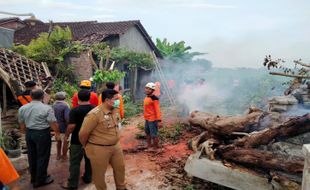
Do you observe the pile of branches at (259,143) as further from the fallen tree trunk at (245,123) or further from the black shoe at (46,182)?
the black shoe at (46,182)

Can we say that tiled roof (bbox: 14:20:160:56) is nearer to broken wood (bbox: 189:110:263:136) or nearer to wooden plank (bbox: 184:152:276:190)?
broken wood (bbox: 189:110:263:136)

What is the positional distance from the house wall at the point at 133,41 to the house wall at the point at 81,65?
4872 mm

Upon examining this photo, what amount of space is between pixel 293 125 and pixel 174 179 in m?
2.41

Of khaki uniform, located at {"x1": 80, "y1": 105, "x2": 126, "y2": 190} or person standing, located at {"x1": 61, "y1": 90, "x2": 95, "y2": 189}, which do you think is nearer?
khaki uniform, located at {"x1": 80, "y1": 105, "x2": 126, "y2": 190}

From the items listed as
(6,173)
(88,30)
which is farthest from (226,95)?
(88,30)

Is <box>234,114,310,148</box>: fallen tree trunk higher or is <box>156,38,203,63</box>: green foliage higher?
<box>156,38,203,63</box>: green foliage

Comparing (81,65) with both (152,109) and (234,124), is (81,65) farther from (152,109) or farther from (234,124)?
(234,124)

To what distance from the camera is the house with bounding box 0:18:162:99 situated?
1326 centimetres

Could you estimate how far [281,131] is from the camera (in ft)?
16.5

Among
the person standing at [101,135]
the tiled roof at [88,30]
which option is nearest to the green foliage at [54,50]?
the tiled roof at [88,30]

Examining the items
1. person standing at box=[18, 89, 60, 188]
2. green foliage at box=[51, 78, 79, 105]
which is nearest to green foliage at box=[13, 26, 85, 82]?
green foliage at box=[51, 78, 79, 105]

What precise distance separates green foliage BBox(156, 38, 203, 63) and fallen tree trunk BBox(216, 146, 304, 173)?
16746 mm

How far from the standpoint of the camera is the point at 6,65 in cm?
953

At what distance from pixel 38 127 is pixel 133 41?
50.5ft
